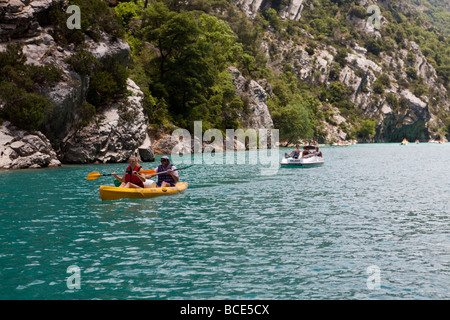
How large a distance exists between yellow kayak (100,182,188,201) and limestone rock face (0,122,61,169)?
1710cm

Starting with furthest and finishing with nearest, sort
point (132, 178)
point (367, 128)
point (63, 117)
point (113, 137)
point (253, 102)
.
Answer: point (367, 128), point (253, 102), point (113, 137), point (63, 117), point (132, 178)

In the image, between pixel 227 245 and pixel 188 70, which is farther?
pixel 188 70

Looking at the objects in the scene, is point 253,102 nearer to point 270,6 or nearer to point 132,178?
point 132,178

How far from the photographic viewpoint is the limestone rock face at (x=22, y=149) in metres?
32.2

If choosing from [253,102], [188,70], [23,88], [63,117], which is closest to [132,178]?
[23,88]

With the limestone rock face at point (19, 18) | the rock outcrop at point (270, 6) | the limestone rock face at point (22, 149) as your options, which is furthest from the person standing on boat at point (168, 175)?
the rock outcrop at point (270, 6)

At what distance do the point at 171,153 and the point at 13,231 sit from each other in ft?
134

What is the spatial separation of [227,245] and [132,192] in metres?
8.88

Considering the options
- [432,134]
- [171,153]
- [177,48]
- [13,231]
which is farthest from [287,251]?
[432,134]

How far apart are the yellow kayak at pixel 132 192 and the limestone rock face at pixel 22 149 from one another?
1710 centimetres

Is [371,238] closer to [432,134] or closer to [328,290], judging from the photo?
[328,290]

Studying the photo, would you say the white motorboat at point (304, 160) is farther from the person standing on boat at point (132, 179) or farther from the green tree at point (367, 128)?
the green tree at point (367, 128)

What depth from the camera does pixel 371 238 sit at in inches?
482

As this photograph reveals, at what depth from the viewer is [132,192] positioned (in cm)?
1919
